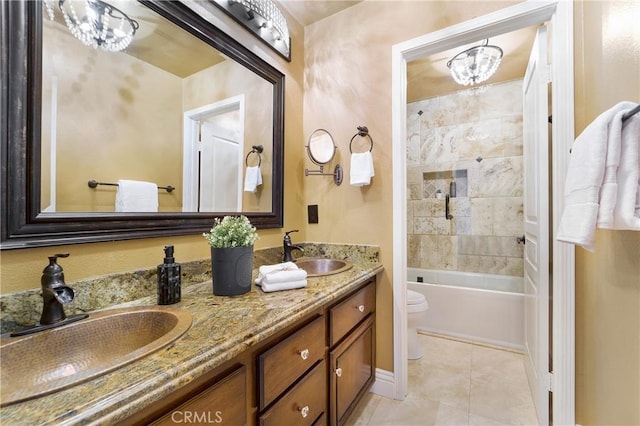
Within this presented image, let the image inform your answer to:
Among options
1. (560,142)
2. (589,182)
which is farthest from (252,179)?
(560,142)

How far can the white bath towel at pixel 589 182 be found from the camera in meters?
0.90

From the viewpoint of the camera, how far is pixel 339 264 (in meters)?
1.75

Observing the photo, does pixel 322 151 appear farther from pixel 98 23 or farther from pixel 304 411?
pixel 304 411

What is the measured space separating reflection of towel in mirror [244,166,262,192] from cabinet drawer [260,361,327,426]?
101 centimetres

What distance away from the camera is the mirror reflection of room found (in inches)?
35.1

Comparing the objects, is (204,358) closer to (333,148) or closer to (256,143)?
(256,143)

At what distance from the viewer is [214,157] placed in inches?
55.6

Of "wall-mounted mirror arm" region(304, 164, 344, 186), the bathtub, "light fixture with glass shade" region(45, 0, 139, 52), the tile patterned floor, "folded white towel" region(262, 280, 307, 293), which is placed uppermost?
"light fixture with glass shade" region(45, 0, 139, 52)

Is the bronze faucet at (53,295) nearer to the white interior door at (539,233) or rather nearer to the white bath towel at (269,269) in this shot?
the white bath towel at (269,269)

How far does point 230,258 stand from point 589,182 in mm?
1305

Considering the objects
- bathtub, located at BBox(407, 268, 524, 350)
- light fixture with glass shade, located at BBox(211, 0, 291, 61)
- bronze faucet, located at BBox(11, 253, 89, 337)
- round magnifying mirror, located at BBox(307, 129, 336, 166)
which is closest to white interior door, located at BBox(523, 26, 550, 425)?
bathtub, located at BBox(407, 268, 524, 350)

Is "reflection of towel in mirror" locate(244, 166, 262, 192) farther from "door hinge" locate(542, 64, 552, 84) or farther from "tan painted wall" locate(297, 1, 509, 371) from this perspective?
"door hinge" locate(542, 64, 552, 84)

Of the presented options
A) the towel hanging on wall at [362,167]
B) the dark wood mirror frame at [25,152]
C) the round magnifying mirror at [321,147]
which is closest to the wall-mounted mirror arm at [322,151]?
the round magnifying mirror at [321,147]

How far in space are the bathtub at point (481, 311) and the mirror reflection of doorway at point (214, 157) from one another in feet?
6.94
